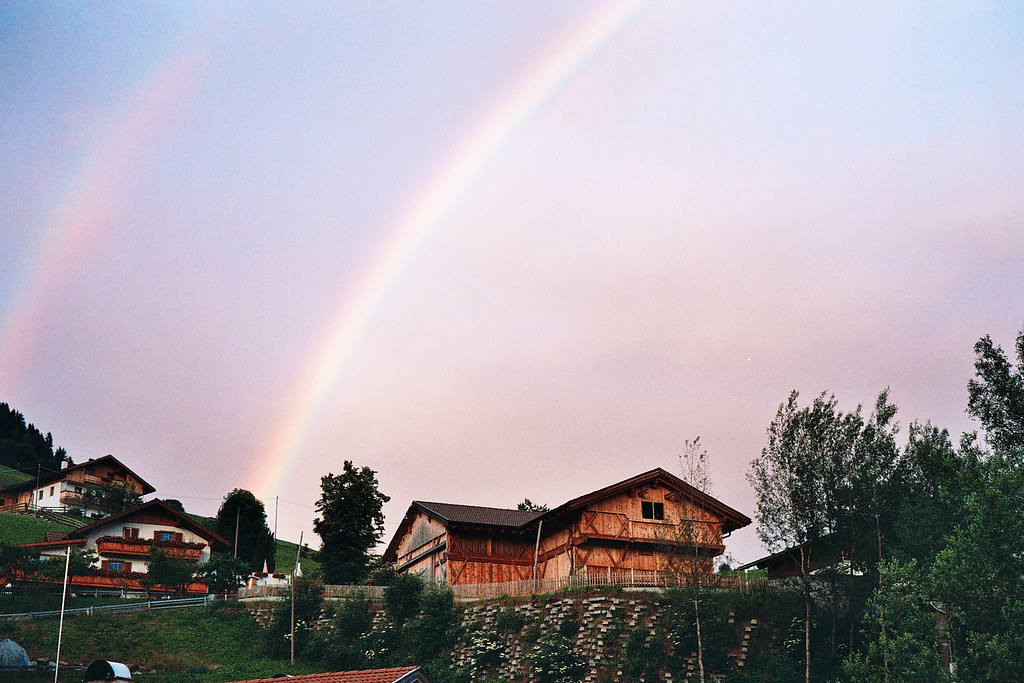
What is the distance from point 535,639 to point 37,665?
27014mm

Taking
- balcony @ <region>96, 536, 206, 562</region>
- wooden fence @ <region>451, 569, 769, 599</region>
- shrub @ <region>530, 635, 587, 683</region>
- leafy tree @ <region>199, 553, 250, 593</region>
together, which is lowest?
shrub @ <region>530, 635, 587, 683</region>

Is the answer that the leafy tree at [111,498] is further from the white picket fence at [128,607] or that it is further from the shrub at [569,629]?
the shrub at [569,629]

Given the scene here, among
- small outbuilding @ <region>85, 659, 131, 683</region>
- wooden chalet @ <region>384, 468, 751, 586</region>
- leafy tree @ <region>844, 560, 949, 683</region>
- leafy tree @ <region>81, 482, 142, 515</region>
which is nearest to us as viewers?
small outbuilding @ <region>85, 659, 131, 683</region>

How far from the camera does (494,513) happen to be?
204 ft

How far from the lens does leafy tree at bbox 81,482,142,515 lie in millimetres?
90812

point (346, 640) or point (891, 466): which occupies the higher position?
point (891, 466)

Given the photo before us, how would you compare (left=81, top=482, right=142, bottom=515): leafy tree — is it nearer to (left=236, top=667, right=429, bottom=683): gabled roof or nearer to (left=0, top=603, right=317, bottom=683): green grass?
(left=0, top=603, right=317, bottom=683): green grass

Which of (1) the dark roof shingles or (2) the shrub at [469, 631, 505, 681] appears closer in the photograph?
(2) the shrub at [469, 631, 505, 681]

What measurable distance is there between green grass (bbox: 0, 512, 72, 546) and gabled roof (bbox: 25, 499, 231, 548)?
6663mm

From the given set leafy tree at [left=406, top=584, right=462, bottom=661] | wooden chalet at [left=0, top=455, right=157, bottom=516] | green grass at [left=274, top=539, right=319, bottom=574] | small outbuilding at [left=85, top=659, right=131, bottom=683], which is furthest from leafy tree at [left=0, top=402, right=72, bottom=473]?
small outbuilding at [left=85, top=659, right=131, bottom=683]

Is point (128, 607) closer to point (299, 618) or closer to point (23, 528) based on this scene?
point (299, 618)

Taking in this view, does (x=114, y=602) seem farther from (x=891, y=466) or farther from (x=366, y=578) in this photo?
(x=891, y=466)

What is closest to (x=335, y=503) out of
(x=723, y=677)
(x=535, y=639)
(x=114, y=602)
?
(x=114, y=602)

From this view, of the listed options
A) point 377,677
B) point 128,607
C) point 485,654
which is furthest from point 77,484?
point 377,677
